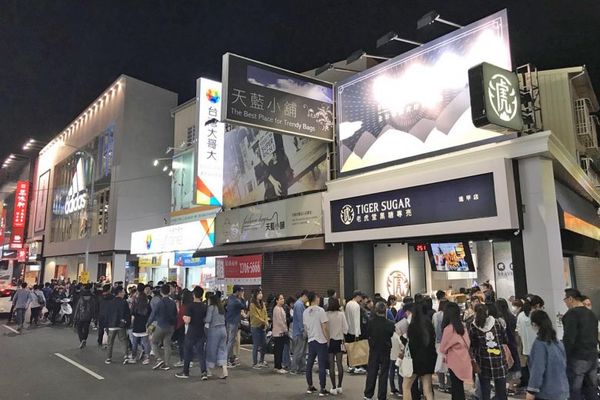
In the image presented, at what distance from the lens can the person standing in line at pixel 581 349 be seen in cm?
645

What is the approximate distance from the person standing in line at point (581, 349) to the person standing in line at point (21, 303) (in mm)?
18824

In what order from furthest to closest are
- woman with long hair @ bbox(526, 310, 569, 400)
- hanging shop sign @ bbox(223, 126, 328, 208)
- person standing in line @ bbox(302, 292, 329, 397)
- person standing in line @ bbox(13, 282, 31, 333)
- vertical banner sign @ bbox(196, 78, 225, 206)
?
1. vertical banner sign @ bbox(196, 78, 225, 206)
2. person standing in line @ bbox(13, 282, 31, 333)
3. hanging shop sign @ bbox(223, 126, 328, 208)
4. person standing in line @ bbox(302, 292, 329, 397)
5. woman with long hair @ bbox(526, 310, 569, 400)

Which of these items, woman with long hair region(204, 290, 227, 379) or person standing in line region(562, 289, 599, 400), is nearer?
person standing in line region(562, 289, 599, 400)

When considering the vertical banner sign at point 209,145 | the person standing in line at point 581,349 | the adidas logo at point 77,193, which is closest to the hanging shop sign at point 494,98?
the person standing in line at point 581,349

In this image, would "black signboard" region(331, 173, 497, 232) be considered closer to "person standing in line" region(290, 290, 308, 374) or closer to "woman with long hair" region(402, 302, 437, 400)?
"person standing in line" region(290, 290, 308, 374)

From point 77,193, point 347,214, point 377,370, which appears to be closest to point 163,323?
point 377,370

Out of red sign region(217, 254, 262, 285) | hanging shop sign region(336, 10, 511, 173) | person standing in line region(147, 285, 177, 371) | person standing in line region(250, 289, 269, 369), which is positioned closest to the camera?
person standing in line region(147, 285, 177, 371)

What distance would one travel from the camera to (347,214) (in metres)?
14.3

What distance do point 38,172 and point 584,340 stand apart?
66.2 meters

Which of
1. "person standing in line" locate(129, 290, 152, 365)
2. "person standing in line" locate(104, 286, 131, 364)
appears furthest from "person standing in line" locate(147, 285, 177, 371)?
"person standing in line" locate(104, 286, 131, 364)

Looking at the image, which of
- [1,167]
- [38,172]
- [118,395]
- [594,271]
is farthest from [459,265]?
[1,167]

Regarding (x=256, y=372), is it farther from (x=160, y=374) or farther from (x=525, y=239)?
(x=525, y=239)

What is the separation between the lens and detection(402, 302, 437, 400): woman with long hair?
269 inches

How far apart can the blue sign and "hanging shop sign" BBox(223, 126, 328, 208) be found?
3.57 m
